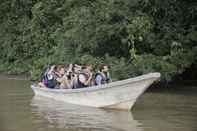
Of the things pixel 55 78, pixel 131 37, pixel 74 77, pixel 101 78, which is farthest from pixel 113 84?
pixel 131 37

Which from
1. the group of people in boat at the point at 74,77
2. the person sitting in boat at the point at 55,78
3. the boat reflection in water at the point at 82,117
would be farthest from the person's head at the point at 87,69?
the boat reflection in water at the point at 82,117

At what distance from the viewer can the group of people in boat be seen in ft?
59.9

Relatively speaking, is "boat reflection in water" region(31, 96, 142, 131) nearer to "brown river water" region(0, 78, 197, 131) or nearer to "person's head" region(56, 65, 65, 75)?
"brown river water" region(0, 78, 197, 131)

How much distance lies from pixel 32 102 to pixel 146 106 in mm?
4282

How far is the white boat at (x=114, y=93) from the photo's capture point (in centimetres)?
1583

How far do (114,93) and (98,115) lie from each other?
0.98 m

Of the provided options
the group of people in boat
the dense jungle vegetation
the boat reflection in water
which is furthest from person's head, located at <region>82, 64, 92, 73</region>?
the boat reflection in water

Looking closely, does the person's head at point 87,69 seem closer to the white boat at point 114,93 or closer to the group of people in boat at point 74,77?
the group of people in boat at point 74,77

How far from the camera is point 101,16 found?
2188 cm

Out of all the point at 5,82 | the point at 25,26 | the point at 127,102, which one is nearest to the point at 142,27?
the point at 127,102

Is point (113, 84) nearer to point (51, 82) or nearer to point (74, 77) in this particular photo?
point (74, 77)

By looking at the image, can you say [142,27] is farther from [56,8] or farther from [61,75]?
[56,8]

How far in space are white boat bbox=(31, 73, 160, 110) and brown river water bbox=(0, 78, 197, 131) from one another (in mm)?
251

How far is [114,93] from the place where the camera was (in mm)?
16547
